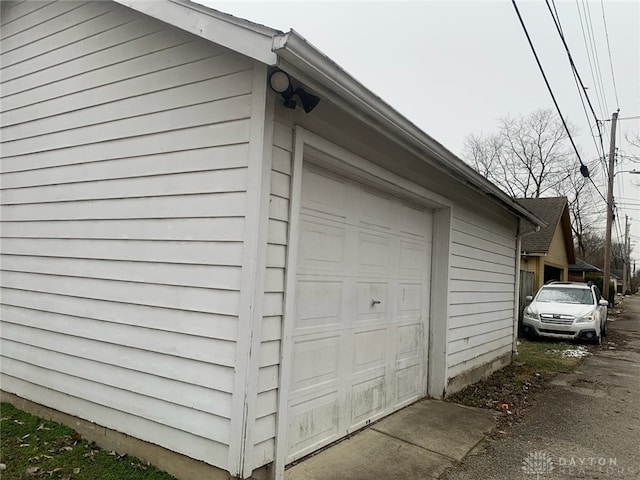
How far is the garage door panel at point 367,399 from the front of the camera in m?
4.20

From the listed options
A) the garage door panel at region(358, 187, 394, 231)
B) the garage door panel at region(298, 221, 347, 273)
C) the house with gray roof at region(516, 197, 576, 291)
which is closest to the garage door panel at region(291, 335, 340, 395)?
the garage door panel at region(298, 221, 347, 273)

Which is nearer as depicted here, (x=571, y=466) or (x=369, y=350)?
(x=571, y=466)

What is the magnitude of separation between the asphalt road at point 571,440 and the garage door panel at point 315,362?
3.93 feet

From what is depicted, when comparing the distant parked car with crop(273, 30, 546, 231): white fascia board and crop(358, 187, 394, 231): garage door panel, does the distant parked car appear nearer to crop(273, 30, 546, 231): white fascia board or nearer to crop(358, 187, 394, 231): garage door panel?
crop(273, 30, 546, 231): white fascia board

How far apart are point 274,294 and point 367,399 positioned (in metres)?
2.01

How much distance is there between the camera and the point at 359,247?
13.8ft

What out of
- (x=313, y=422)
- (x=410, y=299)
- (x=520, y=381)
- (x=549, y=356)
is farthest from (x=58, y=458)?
(x=549, y=356)

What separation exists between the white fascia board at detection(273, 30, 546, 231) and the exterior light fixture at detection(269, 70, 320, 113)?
16 cm

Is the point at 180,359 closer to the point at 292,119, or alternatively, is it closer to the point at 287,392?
the point at 287,392

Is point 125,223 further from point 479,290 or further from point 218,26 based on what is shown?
point 479,290

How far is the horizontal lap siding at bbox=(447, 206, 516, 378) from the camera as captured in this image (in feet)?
19.5

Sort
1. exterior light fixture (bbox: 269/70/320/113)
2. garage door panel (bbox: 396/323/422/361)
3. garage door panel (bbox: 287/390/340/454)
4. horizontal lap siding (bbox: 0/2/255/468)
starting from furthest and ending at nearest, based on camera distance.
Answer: garage door panel (bbox: 396/323/422/361) < garage door panel (bbox: 287/390/340/454) < horizontal lap siding (bbox: 0/2/255/468) < exterior light fixture (bbox: 269/70/320/113)

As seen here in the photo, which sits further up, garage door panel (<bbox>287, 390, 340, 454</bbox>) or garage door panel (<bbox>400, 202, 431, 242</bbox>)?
garage door panel (<bbox>400, 202, 431, 242</bbox>)

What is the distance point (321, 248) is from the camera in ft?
12.1
